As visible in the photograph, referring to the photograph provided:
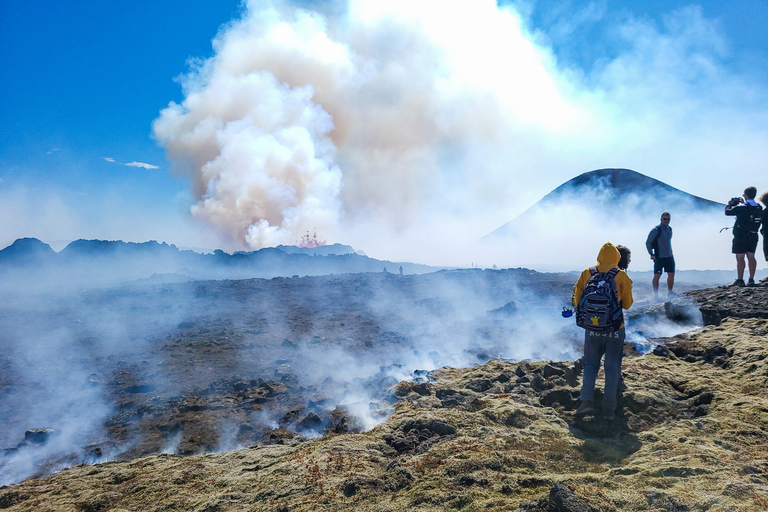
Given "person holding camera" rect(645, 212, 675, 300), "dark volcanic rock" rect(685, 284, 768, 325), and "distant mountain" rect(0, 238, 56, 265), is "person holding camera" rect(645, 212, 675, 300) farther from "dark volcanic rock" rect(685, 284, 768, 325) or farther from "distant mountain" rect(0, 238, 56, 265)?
"distant mountain" rect(0, 238, 56, 265)

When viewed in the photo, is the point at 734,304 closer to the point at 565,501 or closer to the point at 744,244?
the point at 744,244

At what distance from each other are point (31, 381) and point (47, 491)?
8.09m

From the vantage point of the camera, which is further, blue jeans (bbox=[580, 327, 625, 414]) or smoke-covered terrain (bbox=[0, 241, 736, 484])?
smoke-covered terrain (bbox=[0, 241, 736, 484])

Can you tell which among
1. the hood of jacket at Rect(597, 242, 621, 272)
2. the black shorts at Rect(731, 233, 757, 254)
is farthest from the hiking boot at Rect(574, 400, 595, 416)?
the black shorts at Rect(731, 233, 757, 254)

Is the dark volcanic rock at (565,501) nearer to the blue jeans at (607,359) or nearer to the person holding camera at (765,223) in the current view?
the blue jeans at (607,359)

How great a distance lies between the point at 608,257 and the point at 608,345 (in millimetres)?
1190

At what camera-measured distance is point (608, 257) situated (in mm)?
5176

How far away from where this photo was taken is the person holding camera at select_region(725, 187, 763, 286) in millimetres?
10828

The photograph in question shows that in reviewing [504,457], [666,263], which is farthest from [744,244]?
[504,457]

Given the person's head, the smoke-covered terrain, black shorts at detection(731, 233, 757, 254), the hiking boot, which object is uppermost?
black shorts at detection(731, 233, 757, 254)

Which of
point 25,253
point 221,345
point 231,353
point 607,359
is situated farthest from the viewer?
point 25,253

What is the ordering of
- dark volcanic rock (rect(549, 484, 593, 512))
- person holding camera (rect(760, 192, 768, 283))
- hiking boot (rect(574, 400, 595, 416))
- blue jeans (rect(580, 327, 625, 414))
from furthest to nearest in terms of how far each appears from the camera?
person holding camera (rect(760, 192, 768, 283))
hiking boot (rect(574, 400, 595, 416))
blue jeans (rect(580, 327, 625, 414))
dark volcanic rock (rect(549, 484, 593, 512))

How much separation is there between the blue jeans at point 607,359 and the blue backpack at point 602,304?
0.16m

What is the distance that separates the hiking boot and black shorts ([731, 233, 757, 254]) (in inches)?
373
